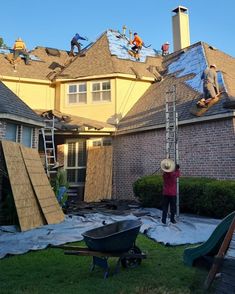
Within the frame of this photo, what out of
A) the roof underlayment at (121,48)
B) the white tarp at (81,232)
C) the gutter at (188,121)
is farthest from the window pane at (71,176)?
the roof underlayment at (121,48)

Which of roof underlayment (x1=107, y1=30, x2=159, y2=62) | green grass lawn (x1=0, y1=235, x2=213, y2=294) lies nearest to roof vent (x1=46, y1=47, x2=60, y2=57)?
roof underlayment (x1=107, y1=30, x2=159, y2=62)

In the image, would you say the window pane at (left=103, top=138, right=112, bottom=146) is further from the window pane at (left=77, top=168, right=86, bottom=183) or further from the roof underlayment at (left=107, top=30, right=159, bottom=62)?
the roof underlayment at (left=107, top=30, right=159, bottom=62)

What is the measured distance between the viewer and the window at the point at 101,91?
1914 cm

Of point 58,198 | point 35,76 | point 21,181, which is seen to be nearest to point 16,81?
point 35,76

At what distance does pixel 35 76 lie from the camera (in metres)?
19.8

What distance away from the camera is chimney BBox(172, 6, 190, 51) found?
23.3 m

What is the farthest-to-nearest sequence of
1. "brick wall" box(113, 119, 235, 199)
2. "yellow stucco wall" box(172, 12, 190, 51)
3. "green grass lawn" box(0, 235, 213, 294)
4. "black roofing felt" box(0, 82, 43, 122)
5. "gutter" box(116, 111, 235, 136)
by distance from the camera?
"yellow stucco wall" box(172, 12, 190, 51) < "brick wall" box(113, 119, 235, 199) < "gutter" box(116, 111, 235, 136) < "black roofing felt" box(0, 82, 43, 122) < "green grass lawn" box(0, 235, 213, 294)

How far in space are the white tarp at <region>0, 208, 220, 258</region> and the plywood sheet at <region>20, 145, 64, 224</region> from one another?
0.39m

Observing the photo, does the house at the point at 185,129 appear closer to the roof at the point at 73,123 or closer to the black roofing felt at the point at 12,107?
the roof at the point at 73,123

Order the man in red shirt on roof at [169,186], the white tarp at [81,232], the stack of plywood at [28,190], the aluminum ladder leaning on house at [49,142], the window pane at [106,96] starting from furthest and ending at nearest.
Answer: the window pane at [106,96], the aluminum ladder leaning on house at [49,142], the man in red shirt on roof at [169,186], the stack of plywood at [28,190], the white tarp at [81,232]

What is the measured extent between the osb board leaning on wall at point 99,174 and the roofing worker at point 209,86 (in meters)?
5.45

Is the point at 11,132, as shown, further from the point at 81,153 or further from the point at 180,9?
the point at 180,9

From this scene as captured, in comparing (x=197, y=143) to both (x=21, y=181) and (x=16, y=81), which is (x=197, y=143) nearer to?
(x=21, y=181)

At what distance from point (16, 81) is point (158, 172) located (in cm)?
965
